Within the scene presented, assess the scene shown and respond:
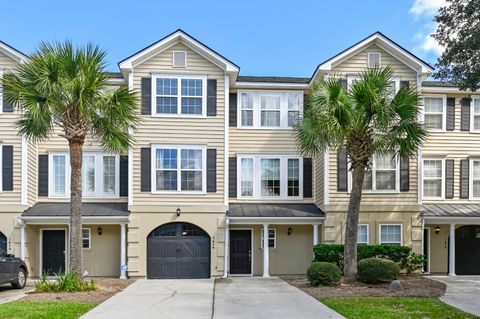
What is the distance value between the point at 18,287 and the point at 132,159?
19.2 feet

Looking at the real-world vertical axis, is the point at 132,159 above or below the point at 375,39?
below

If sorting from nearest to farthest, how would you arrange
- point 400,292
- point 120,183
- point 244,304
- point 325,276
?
point 244,304 < point 400,292 < point 325,276 < point 120,183

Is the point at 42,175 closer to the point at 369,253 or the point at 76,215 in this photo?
the point at 76,215

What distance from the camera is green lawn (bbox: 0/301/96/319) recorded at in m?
10.4

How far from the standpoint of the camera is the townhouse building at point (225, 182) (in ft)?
63.6

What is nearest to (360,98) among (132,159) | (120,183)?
(132,159)

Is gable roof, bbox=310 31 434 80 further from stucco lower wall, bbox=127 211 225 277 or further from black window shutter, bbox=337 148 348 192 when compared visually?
stucco lower wall, bbox=127 211 225 277

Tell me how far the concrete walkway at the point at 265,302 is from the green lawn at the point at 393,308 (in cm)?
39

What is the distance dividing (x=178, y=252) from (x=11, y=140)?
24.0 feet

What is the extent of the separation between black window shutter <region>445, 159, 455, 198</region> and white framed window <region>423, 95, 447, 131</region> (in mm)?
1396

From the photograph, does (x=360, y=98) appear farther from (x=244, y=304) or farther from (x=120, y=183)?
(x=120, y=183)

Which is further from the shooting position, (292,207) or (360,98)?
(292,207)

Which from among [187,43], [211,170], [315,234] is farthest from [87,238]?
[315,234]

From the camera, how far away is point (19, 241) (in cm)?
1911
